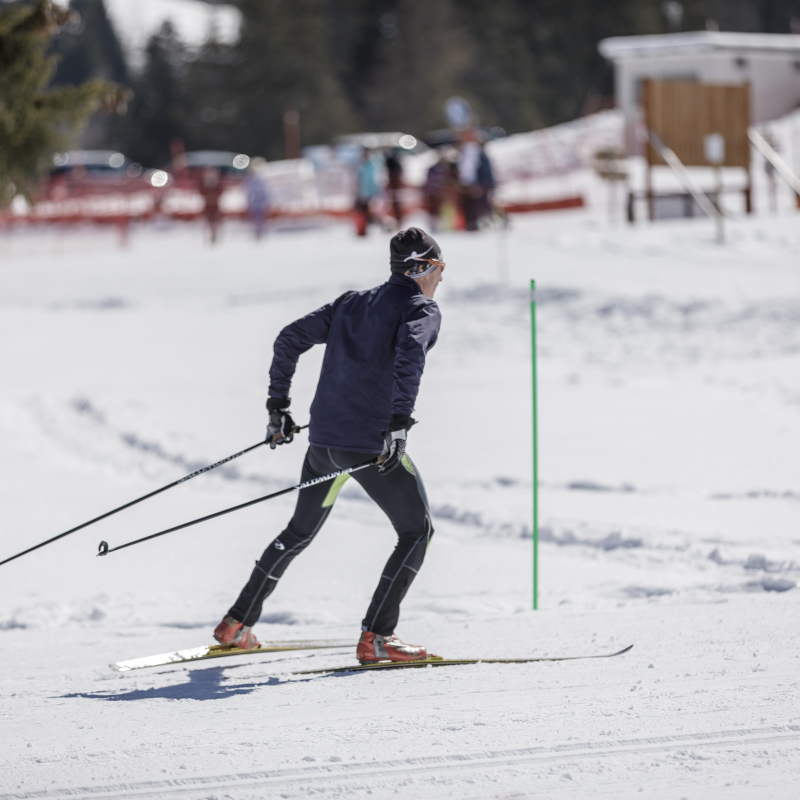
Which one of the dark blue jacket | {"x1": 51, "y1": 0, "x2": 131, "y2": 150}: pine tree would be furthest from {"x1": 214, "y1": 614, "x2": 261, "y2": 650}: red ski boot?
{"x1": 51, "y1": 0, "x2": 131, "y2": 150}: pine tree

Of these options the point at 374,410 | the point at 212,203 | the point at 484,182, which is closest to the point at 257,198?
the point at 212,203

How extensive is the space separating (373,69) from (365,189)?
37.2 metres

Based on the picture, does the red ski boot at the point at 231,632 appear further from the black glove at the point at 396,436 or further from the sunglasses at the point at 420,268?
the sunglasses at the point at 420,268

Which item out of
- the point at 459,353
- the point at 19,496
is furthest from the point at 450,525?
the point at 459,353

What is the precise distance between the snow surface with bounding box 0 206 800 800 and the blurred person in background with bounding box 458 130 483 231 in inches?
89.3

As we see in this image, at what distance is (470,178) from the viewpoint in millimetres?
17547

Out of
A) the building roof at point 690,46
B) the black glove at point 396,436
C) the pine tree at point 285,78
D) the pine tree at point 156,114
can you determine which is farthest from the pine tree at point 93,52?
the black glove at point 396,436

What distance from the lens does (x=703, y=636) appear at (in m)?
4.64

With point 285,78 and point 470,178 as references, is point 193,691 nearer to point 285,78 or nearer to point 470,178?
point 470,178

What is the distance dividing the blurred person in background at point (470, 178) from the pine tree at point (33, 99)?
8011 mm

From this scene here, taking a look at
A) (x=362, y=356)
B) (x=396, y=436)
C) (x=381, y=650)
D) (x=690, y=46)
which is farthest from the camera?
(x=690, y=46)

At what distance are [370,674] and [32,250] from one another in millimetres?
22411

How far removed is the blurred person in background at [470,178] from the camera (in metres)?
17.3

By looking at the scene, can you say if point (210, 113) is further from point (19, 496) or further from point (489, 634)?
point (489, 634)
